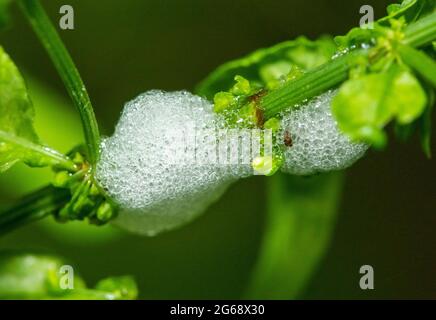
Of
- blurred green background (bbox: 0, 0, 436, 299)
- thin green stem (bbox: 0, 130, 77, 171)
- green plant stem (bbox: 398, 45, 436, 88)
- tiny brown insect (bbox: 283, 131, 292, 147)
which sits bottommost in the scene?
green plant stem (bbox: 398, 45, 436, 88)

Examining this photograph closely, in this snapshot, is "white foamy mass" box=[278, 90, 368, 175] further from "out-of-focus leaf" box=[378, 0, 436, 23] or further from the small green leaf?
the small green leaf

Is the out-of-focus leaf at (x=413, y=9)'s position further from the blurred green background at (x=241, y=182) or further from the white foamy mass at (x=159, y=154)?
the blurred green background at (x=241, y=182)

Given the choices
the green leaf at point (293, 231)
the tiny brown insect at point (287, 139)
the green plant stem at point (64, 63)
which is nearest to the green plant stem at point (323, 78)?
the tiny brown insect at point (287, 139)

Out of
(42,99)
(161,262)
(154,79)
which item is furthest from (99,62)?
(161,262)

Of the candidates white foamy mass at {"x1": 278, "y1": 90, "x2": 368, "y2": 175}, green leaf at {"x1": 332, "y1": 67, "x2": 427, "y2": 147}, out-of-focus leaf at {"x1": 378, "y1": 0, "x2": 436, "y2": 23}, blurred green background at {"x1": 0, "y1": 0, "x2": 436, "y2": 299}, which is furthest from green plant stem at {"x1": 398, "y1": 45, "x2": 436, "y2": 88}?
blurred green background at {"x1": 0, "y1": 0, "x2": 436, "y2": 299}

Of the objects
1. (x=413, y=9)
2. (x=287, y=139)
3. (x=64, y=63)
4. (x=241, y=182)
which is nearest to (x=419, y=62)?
(x=413, y=9)

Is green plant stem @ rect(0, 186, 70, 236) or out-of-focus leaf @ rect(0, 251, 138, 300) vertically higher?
green plant stem @ rect(0, 186, 70, 236)
